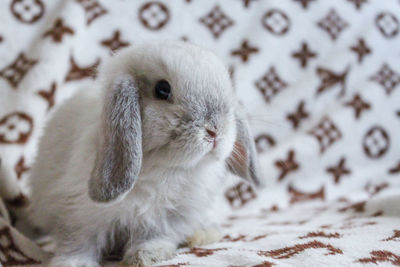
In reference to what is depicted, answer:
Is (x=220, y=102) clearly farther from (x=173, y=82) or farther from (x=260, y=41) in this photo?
(x=260, y=41)

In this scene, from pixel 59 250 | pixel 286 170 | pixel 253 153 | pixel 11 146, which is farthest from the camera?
pixel 286 170

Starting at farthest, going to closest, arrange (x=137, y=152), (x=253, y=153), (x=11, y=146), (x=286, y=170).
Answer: (x=286, y=170) < (x=11, y=146) < (x=253, y=153) < (x=137, y=152)

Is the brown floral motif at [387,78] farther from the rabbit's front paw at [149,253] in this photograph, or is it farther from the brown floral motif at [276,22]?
the rabbit's front paw at [149,253]

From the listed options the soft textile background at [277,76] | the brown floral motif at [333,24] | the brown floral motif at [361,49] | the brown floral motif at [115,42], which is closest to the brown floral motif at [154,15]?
the soft textile background at [277,76]

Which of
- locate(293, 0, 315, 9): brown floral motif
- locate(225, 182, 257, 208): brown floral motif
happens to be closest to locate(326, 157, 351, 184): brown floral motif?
locate(225, 182, 257, 208): brown floral motif

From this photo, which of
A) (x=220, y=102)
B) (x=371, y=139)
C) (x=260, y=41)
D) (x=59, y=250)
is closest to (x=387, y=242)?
(x=220, y=102)

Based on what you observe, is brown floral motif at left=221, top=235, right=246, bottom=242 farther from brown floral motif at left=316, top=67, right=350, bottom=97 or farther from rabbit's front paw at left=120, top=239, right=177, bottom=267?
brown floral motif at left=316, top=67, right=350, bottom=97

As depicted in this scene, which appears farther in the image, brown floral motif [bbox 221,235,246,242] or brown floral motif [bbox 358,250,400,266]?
brown floral motif [bbox 221,235,246,242]

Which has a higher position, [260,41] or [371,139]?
[260,41]
